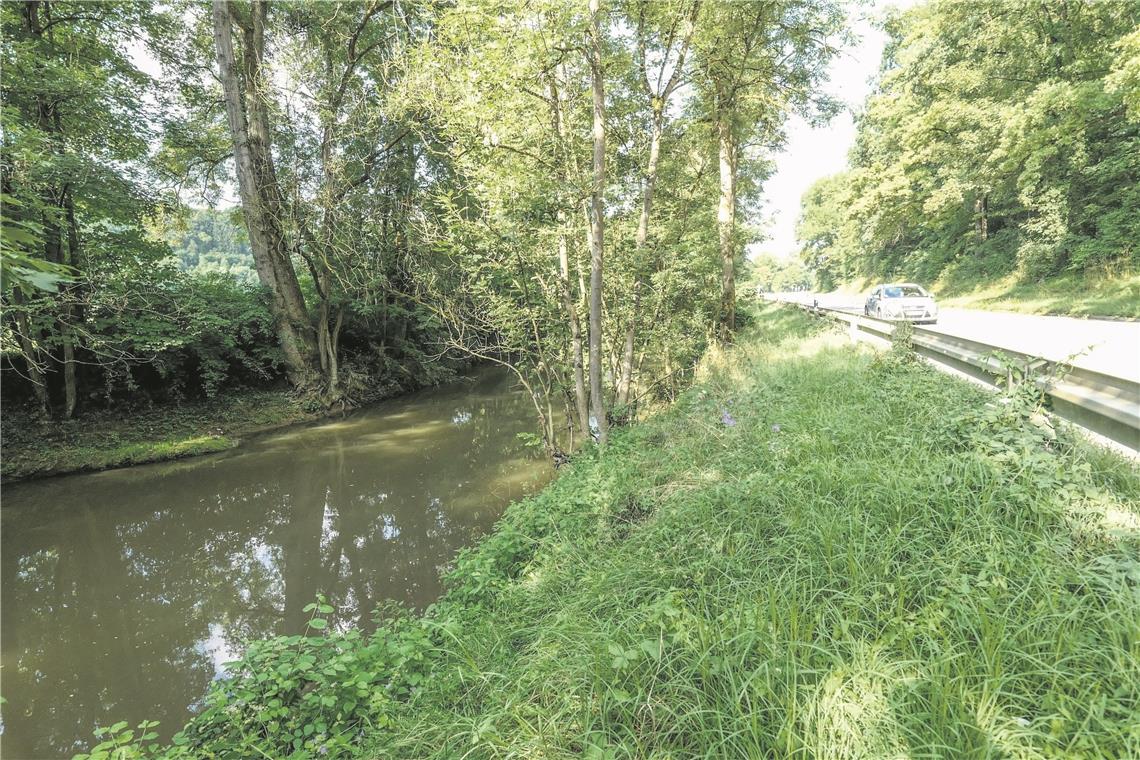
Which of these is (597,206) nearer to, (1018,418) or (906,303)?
(1018,418)

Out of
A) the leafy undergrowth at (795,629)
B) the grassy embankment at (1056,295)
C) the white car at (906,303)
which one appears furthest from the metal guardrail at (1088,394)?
the grassy embankment at (1056,295)

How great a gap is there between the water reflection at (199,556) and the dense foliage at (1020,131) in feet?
47.0

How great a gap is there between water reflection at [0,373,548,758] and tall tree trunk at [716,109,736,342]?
6.16 m

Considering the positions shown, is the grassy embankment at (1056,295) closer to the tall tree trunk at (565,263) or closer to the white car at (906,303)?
the white car at (906,303)

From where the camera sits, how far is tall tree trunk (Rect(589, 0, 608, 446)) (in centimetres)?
563

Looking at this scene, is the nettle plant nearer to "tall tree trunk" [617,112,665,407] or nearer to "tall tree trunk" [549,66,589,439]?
"tall tree trunk" [549,66,589,439]

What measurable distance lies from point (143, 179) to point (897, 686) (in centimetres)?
1489

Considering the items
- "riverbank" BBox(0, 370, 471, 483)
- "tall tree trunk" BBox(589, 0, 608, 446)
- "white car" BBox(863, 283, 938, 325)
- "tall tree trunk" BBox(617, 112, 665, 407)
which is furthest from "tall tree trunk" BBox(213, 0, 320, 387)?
"white car" BBox(863, 283, 938, 325)

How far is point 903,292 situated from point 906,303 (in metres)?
1.28

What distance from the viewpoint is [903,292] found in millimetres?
14844

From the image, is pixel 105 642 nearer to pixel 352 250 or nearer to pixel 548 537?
pixel 548 537

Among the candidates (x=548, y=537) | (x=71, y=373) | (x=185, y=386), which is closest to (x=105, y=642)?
(x=548, y=537)

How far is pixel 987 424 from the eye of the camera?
127 inches

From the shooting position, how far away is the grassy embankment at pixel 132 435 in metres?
9.06
